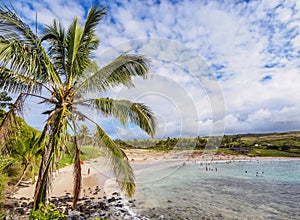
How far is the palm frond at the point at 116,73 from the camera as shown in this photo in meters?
6.37

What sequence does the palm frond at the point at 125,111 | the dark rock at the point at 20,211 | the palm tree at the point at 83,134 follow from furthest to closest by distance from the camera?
1. the dark rock at the point at 20,211
2. the palm frond at the point at 125,111
3. the palm tree at the point at 83,134

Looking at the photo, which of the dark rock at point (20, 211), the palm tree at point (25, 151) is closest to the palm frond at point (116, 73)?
the dark rock at point (20, 211)

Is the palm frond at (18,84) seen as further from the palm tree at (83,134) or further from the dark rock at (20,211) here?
the dark rock at (20,211)

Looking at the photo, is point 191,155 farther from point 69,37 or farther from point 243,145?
point 69,37

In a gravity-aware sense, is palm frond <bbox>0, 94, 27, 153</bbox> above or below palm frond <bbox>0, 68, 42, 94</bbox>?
below

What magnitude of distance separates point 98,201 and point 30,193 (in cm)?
540

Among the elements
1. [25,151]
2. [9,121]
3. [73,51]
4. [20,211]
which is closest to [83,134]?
[9,121]

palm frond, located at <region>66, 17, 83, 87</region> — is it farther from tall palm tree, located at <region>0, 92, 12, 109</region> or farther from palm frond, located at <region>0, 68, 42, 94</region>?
tall palm tree, located at <region>0, 92, 12, 109</region>

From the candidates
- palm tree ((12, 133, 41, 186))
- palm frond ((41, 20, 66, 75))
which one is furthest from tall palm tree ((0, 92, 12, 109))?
palm frond ((41, 20, 66, 75))

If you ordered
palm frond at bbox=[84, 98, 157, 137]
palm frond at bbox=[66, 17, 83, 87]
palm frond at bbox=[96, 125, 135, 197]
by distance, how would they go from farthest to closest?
palm frond at bbox=[84, 98, 157, 137] < palm frond at bbox=[66, 17, 83, 87] < palm frond at bbox=[96, 125, 135, 197]

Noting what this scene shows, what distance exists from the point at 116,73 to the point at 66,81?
148cm

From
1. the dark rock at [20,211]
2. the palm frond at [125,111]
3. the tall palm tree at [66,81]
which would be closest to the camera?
the tall palm tree at [66,81]

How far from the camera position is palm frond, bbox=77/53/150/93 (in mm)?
6371

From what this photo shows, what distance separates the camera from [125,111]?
6.66m
